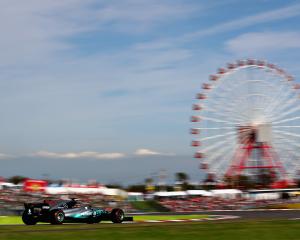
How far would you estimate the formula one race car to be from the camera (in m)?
26.4

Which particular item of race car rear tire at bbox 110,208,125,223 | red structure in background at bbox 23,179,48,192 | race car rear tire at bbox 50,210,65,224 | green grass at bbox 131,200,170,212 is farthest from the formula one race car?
red structure in background at bbox 23,179,48,192

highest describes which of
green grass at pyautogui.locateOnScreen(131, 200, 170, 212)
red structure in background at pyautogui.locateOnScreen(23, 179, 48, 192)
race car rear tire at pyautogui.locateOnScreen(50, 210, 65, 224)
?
red structure in background at pyautogui.locateOnScreen(23, 179, 48, 192)

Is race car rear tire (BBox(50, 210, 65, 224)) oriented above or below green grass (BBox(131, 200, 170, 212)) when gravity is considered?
below

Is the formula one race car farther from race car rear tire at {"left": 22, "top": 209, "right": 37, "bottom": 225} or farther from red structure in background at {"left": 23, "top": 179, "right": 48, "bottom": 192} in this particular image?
red structure in background at {"left": 23, "top": 179, "right": 48, "bottom": 192}

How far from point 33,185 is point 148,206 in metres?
13.8

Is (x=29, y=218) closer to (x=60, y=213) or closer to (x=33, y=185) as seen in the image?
(x=60, y=213)

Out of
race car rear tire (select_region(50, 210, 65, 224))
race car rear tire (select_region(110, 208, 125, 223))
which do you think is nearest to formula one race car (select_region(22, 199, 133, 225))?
race car rear tire (select_region(50, 210, 65, 224))

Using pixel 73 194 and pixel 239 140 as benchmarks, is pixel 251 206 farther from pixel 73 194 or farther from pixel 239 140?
pixel 73 194

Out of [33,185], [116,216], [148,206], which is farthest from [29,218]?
[33,185]

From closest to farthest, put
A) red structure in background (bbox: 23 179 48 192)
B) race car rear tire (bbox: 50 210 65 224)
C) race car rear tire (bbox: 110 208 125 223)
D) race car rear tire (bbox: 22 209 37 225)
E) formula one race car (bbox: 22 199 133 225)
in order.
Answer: race car rear tire (bbox: 50 210 65 224)
formula one race car (bbox: 22 199 133 225)
race car rear tire (bbox: 22 209 37 225)
race car rear tire (bbox: 110 208 125 223)
red structure in background (bbox: 23 179 48 192)

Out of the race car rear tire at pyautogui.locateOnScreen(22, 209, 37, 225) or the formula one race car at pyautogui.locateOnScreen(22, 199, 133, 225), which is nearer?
the formula one race car at pyautogui.locateOnScreen(22, 199, 133, 225)

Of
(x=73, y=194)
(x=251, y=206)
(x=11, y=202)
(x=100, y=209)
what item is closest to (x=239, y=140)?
(x=251, y=206)

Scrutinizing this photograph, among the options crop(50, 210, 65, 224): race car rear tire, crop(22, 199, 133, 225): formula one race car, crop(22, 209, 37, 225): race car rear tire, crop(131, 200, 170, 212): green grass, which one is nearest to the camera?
crop(50, 210, 65, 224): race car rear tire

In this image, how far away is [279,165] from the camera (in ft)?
221
